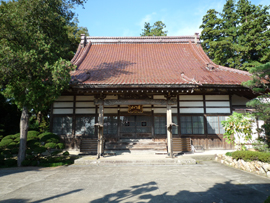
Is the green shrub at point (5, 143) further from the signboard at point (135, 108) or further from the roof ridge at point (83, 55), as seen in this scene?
the signboard at point (135, 108)

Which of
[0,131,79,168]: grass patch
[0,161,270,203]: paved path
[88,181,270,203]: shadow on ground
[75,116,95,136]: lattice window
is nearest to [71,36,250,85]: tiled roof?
[75,116,95,136]: lattice window

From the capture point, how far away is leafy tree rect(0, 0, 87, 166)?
650 cm

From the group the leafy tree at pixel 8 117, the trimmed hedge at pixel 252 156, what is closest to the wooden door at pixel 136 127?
the trimmed hedge at pixel 252 156

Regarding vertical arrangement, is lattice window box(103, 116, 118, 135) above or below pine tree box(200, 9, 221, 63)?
below

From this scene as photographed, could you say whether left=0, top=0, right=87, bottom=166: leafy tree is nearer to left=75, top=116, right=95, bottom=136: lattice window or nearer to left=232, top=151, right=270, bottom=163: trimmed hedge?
left=75, top=116, right=95, bottom=136: lattice window

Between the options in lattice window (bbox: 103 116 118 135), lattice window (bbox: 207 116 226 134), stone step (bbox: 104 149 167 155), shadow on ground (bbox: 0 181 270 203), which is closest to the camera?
shadow on ground (bbox: 0 181 270 203)

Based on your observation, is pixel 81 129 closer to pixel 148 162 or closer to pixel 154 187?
pixel 148 162

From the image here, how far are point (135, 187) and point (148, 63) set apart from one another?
924cm

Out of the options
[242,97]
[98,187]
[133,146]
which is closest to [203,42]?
[242,97]

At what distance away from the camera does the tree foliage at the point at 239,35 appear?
1549 centimetres

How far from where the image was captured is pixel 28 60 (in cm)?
653

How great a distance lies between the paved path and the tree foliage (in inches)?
564

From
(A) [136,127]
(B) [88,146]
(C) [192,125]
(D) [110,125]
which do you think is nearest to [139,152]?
(A) [136,127]

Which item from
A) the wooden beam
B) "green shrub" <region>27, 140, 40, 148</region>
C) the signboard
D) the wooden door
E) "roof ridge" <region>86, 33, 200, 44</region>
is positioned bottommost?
"green shrub" <region>27, 140, 40, 148</region>
